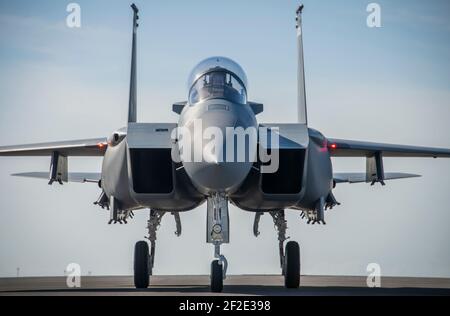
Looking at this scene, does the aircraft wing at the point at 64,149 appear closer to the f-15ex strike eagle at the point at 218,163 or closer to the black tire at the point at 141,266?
the f-15ex strike eagle at the point at 218,163

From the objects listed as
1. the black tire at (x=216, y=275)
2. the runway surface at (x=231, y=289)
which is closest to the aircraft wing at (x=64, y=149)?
the runway surface at (x=231, y=289)

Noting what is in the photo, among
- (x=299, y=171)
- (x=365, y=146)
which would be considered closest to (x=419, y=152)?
(x=365, y=146)

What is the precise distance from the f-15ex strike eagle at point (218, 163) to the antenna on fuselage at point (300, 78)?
1.10 meters

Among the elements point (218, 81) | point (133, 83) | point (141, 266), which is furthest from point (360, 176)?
point (218, 81)

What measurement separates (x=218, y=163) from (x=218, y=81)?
2.17 metres

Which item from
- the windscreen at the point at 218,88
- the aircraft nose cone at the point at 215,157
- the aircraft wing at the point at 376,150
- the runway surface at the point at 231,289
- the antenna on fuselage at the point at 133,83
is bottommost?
the runway surface at the point at 231,289

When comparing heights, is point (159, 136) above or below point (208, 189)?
above

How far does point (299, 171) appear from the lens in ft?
43.5

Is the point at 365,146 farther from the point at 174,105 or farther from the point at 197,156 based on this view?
the point at 197,156

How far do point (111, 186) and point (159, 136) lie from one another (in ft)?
4.60

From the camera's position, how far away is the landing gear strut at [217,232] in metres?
11.9

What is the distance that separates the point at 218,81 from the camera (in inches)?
513

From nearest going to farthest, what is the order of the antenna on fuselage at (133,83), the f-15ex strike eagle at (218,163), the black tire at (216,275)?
1. the f-15ex strike eagle at (218,163)
2. the black tire at (216,275)
3. the antenna on fuselage at (133,83)

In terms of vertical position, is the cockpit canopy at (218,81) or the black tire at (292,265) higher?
the cockpit canopy at (218,81)
